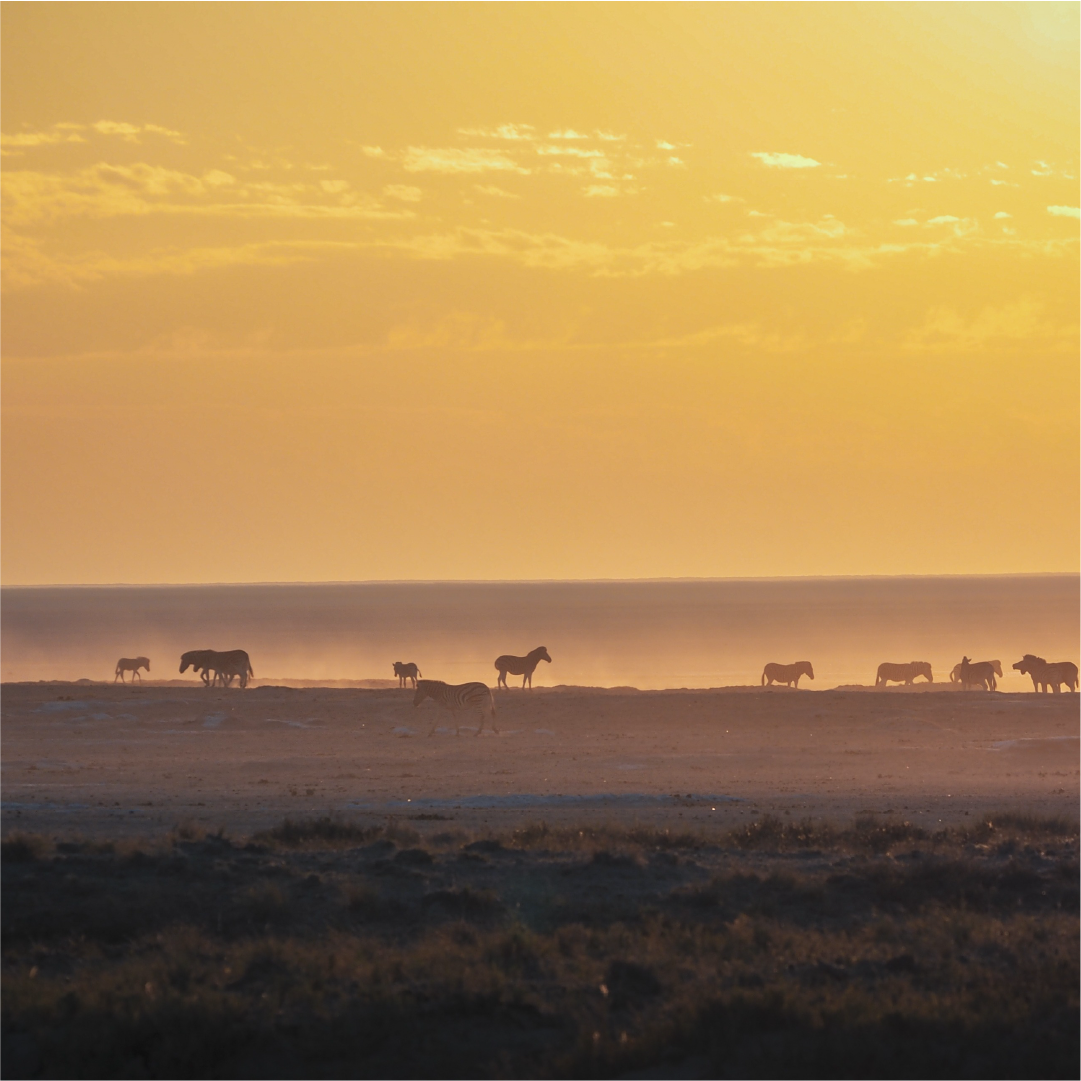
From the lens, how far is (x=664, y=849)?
17172 millimetres

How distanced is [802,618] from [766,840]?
163707 mm

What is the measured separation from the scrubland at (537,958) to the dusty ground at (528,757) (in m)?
4.29

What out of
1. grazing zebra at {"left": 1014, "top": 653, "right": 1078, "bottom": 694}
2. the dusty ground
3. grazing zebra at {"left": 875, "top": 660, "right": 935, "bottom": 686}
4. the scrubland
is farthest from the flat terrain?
grazing zebra at {"left": 875, "top": 660, "right": 935, "bottom": 686}

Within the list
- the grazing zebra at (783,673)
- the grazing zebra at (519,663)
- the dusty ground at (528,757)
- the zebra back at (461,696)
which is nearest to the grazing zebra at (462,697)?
the zebra back at (461,696)

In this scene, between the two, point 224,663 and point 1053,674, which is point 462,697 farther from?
point 1053,674

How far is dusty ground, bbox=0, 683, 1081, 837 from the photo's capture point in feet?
74.5

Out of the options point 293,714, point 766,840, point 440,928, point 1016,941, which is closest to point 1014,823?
point 766,840

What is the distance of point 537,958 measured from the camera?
11.5 m

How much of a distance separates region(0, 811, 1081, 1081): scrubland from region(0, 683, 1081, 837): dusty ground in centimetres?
429

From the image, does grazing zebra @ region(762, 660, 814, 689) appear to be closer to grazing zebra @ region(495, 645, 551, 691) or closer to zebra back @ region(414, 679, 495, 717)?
grazing zebra @ region(495, 645, 551, 691)

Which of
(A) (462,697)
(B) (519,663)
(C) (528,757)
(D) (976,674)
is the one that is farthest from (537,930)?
(D) (976,674)

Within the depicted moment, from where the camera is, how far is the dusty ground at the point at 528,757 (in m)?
22.7

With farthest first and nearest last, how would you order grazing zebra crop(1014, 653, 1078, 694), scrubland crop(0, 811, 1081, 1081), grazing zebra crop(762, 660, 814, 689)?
1. grazing zebra crop(762, 660, 814, 689)
2. grazing zebra crop(1014, 653, 1078, 694)
3. scrubland crop(0, 811, 1081, 1081)

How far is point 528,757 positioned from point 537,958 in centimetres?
2040
